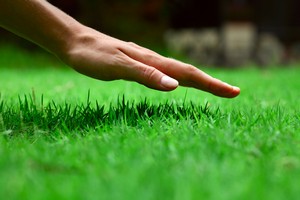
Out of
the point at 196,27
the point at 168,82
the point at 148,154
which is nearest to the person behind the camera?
the point at 148,154

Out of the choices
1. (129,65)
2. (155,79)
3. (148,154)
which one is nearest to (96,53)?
(129,65)

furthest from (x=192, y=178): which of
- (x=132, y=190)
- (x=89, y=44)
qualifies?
(x=89, y=44)

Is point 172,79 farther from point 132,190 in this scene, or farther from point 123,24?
point 123,24

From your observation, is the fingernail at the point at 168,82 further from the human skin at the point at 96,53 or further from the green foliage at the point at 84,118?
the green foliage at the point at 84,118

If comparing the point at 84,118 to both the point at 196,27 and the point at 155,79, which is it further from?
the point at 196,27

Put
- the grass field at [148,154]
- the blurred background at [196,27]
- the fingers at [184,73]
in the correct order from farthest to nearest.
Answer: the blurred background at [196,27], the fingers at [184,73], the grass field at [148,154]

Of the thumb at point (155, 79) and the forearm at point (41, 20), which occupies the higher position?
the forearm at point (41, 20)

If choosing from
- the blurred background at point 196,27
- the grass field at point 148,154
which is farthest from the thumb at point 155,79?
the blurred background at point 196,27

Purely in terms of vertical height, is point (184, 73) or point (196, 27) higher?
point (196, 27)

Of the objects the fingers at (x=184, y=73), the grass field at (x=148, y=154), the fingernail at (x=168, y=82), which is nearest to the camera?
the grass field at (x=148, y=154)
